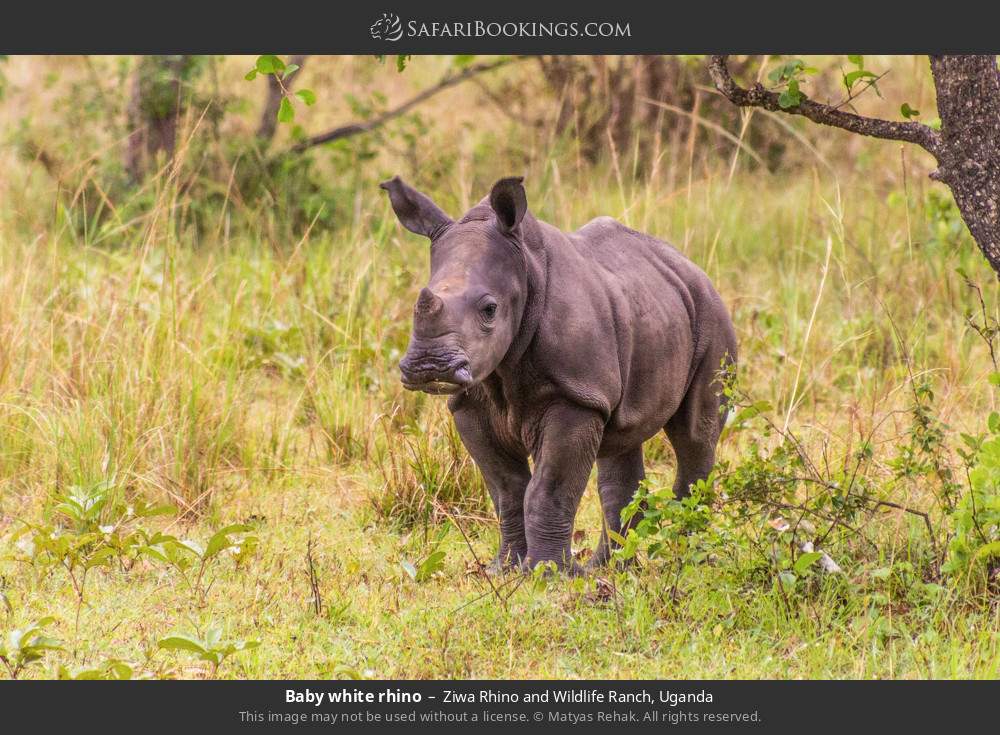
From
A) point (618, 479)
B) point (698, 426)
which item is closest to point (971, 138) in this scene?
point (698, 426)

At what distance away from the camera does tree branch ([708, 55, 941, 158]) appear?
4805mm

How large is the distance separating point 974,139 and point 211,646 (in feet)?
10.3

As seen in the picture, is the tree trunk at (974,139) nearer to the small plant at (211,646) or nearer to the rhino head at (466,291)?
the rhino head at (466,291)

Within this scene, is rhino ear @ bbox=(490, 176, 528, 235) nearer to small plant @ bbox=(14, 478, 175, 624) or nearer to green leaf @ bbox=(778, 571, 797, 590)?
green leaf @ bbox=(778, 571, 797, 590)

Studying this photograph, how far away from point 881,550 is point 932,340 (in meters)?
3.09

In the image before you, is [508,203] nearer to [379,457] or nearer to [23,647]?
[379,457]

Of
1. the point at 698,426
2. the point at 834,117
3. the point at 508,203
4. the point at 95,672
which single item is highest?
the point at 834,117

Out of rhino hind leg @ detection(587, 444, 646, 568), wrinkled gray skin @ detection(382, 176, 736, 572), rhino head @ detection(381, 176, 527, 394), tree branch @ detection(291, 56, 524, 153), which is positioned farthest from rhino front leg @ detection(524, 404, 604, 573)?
tree branch @ detection(291, 56, 524, 153)

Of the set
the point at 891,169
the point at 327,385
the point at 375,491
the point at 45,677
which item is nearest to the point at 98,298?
the point at 327,385

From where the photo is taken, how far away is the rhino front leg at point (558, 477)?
462cm

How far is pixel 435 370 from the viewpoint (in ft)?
13.8

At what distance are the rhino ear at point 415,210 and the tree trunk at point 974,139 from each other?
1.79 m

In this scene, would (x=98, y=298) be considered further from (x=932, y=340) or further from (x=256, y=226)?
(x=932, y=340)

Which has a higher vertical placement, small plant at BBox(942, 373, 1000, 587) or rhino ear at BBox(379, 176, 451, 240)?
rhino ear at BBox(379, 176, 451, 240)
